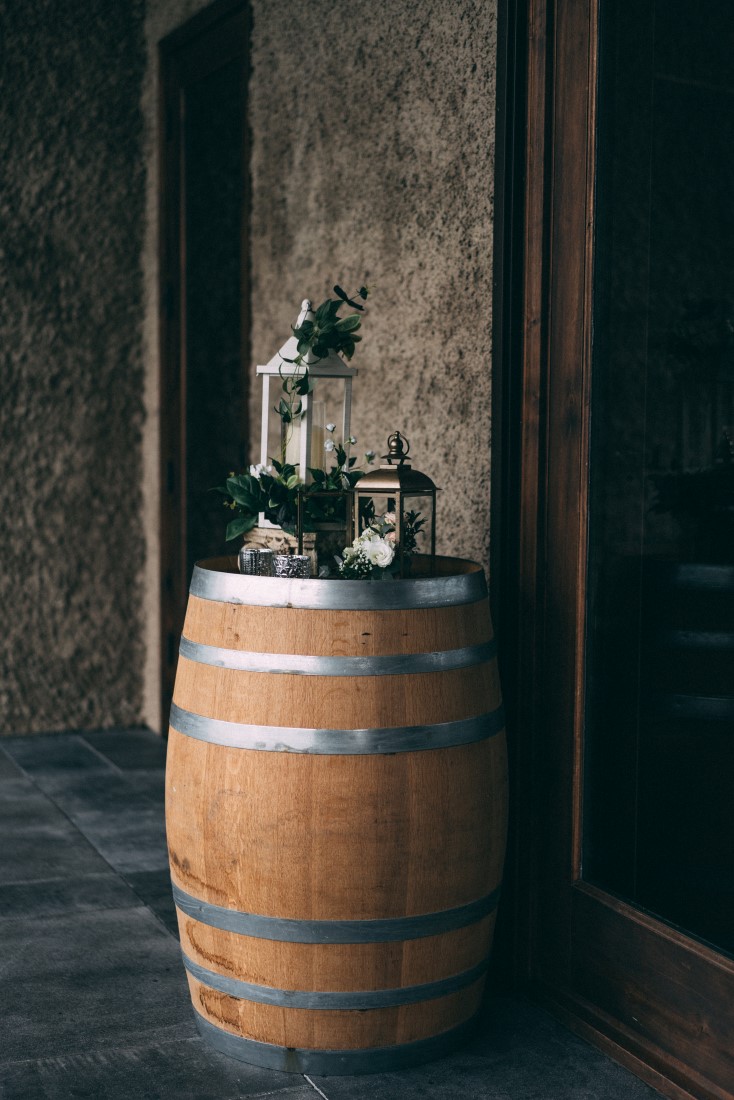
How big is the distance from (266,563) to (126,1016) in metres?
0.85

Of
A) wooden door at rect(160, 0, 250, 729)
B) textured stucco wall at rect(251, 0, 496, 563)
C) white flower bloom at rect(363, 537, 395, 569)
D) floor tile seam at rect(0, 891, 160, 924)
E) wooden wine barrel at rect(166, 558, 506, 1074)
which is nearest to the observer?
wooden wine barrel at rect(166, 558, 506, 1074)

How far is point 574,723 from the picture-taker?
2127mm

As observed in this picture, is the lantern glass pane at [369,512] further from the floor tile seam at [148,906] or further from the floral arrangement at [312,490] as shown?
the floor tile seam at [148,906]

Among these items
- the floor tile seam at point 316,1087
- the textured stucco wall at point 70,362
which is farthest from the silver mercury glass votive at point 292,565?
the textured stucco wall at point 70,362

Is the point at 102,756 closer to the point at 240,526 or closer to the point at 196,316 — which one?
the point at 196,316

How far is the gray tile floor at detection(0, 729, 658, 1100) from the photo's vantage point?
6.18ft

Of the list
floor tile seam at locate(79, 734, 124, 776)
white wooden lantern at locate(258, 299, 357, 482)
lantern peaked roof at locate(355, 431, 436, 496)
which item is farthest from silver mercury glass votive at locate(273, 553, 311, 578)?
floor tile seam at locate(79, 734, 124, 776)

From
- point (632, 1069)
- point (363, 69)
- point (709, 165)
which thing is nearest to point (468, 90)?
point (363, 69)

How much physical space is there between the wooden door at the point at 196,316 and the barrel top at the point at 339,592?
2.07m

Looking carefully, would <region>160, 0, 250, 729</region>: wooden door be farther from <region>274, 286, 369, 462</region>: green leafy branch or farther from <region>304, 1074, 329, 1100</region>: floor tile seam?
<region>304, 1074, 329, 1100</region>: floor tile seam

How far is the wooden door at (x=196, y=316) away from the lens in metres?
3.98

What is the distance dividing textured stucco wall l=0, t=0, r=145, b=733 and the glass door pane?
2465 millimetres

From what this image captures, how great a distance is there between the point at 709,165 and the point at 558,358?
441 mm

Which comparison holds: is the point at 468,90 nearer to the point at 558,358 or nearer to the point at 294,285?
the point at 558,358
